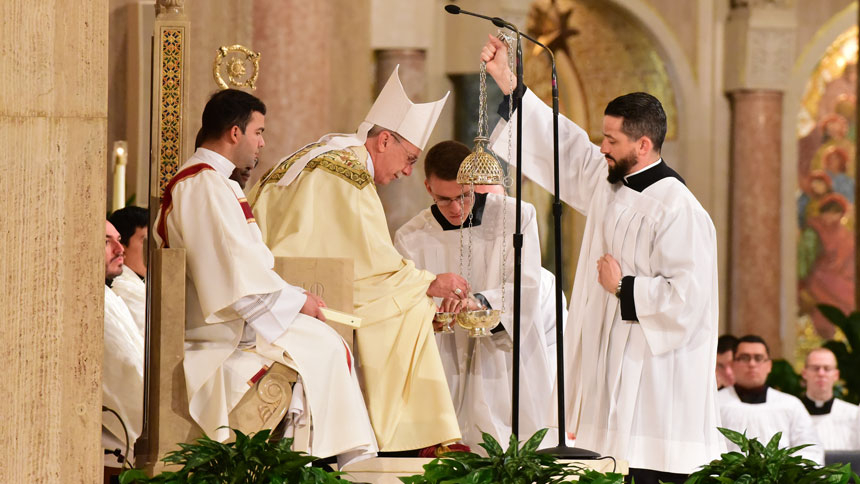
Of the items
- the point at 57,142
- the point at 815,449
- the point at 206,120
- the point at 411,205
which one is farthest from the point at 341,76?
the point at 57,142

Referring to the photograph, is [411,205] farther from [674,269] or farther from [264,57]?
[674,269]

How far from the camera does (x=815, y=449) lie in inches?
336

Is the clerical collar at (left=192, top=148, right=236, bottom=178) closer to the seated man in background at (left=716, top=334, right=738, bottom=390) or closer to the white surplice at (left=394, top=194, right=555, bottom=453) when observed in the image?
the white surplice at (left=394, top=194, right=555, bottom=453)

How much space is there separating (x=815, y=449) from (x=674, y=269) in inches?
147

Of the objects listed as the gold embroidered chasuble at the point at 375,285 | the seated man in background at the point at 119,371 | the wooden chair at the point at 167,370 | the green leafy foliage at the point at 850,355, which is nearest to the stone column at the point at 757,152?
the green leafy foliage at the point at 850,355

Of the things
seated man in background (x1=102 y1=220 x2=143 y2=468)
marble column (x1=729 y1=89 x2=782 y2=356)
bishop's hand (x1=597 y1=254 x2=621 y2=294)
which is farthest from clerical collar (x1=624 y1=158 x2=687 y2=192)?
marble column (x1=729 y1=89 x2=782 y2=356)

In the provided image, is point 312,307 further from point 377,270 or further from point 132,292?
point 132,292

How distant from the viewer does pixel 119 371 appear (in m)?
5.83

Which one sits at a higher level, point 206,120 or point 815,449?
point 206,120

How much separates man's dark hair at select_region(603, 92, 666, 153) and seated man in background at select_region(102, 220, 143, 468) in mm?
2239

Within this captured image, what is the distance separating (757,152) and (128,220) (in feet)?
27.3

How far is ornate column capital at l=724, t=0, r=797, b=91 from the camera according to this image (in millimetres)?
13188

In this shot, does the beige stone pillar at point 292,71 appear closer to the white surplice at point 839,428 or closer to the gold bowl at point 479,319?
the gold bowl at point 479,319

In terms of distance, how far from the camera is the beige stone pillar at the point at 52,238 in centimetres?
407
